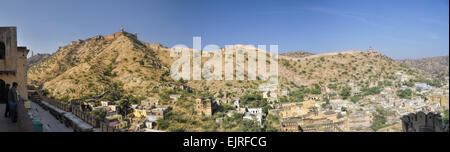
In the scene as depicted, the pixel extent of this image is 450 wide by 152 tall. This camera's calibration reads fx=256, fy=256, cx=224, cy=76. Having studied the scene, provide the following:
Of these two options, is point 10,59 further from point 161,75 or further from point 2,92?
point 161,75

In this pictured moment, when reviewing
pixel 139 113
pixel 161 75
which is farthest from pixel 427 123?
pixel 161 75

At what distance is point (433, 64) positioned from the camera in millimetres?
32562

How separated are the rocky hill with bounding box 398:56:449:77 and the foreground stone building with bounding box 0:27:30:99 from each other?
111ft

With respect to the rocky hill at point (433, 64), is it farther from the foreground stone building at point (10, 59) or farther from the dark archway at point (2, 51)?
the dark archway at point (2, 51)

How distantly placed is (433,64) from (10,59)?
41307mm

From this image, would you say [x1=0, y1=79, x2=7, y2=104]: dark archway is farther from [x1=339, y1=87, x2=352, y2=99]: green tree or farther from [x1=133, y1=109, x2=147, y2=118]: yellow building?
[x1=339, y1=87, x2=352, y2=99]: green tree

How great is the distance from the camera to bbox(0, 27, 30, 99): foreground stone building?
647 cm

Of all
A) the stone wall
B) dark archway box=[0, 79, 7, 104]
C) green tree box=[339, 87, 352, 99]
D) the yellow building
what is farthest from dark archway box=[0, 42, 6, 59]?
green tree box=[339, 87, 352, 99]

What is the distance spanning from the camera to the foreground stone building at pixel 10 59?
21.2ft

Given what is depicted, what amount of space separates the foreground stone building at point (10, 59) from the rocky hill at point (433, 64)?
33.9 meters

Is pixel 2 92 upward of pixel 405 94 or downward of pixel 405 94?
upward

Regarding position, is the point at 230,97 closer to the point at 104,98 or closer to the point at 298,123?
the point at 298,123
